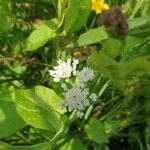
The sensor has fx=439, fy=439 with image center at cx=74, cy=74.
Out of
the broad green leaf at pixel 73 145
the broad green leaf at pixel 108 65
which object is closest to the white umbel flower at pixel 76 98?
the broad green leaf at pixel 73 145

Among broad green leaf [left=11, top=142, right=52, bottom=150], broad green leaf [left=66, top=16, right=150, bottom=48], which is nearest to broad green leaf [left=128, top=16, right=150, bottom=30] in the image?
broad green leaf [left=66, top=16, right=150, bottom=48]

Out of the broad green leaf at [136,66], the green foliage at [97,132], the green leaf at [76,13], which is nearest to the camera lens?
the broad green leaf at [136,66]

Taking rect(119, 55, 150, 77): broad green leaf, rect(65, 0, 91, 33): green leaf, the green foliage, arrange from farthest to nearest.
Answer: rect(65, 0, 91, 33): green leaf < the green foliage < rect(119, 55, 150, 77): broad green leaf

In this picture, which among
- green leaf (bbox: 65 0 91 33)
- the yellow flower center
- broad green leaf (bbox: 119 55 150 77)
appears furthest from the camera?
the yellow flower center

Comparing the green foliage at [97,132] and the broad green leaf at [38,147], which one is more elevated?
the green foliage at [97,132]

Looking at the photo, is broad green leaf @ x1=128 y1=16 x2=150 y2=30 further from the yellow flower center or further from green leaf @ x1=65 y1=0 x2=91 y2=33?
the yellow flower center

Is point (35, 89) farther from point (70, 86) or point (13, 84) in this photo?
point (13, 84)

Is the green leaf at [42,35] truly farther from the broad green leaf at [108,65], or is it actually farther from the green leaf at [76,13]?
the broad green leaf at [108,65]

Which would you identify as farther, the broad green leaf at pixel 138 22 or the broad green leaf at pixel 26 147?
the broad green leaf at pixel 138 22

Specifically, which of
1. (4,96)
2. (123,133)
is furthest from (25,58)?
(123,133)
